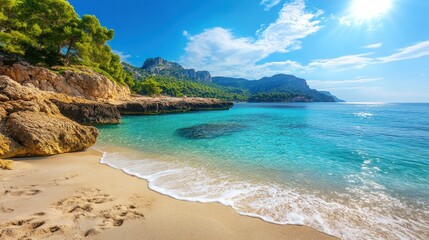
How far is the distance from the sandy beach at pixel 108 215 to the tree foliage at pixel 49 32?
30974 mm

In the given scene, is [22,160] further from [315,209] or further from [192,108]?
[192,108]

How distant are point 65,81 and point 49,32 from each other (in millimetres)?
9964

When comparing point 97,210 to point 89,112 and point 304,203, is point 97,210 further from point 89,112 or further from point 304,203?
point 89,112

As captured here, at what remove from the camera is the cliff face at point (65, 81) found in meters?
26.5

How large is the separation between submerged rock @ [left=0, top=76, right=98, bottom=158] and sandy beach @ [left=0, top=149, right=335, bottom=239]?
2341 mm

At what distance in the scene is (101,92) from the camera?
3353 cm

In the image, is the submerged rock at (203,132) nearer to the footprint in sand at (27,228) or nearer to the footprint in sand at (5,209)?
the footprint in sand at (5,209)

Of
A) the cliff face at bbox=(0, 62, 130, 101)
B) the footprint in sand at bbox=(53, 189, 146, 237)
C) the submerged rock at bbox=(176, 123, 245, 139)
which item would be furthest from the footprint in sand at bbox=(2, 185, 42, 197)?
the cliff face at bbox=(0, 62, 130, 101)

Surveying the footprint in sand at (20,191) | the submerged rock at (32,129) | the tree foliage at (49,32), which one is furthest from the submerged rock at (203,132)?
the tree foliage at (49,32)

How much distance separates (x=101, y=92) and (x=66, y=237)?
34.1 meters

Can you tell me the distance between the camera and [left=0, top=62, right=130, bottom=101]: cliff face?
86.8ft

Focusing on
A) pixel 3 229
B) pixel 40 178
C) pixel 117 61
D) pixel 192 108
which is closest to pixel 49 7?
pixel 117 61

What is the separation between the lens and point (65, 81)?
29625mm

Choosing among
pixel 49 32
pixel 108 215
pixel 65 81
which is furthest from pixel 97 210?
pixel 49 32
